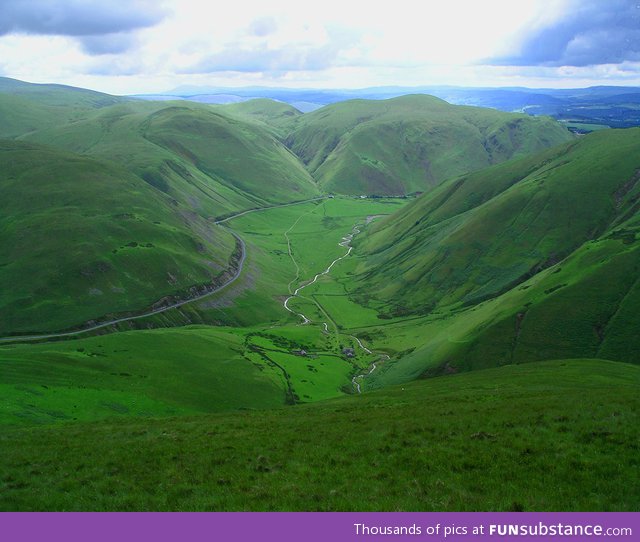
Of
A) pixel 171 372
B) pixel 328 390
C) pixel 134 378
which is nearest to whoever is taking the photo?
pixel 134 378

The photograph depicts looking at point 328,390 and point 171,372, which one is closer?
point 171,372

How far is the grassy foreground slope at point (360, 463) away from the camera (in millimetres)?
21750

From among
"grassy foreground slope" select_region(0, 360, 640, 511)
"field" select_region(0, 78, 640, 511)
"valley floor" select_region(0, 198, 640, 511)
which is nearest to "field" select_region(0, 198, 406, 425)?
"field" select_region(0, 78, 640, 511)

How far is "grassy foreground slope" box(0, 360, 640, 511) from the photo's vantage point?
71.4ft

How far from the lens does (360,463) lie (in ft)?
88.7

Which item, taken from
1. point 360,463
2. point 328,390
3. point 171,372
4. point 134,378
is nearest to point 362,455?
point 360,463

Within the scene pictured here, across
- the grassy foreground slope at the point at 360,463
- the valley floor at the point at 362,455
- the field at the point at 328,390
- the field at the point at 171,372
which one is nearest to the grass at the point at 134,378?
the field at the point at 171,372

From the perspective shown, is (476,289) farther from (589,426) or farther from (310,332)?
(589,426)

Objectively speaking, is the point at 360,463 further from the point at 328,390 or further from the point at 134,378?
the point at 328,390

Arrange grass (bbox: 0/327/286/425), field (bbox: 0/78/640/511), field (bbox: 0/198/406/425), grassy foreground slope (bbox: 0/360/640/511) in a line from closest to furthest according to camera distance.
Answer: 1. grassy foreground slope (bbox: 0/360/640/511)
2. field (bbox: 0/78/640/511)
3. grass (bbox: 0/327/286/425)
4. field (bbox: 0/198/406/425)

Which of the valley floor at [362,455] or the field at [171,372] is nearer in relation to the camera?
the valley floor at [362,455]

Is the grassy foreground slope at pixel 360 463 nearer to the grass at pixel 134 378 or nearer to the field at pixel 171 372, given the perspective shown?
the grass at pixel 134 378

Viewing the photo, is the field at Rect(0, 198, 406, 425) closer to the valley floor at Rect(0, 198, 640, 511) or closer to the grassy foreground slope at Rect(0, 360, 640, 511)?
the valley floor at Rect(0, 198, 640, 511)

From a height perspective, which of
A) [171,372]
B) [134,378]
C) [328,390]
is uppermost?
[134,378]
